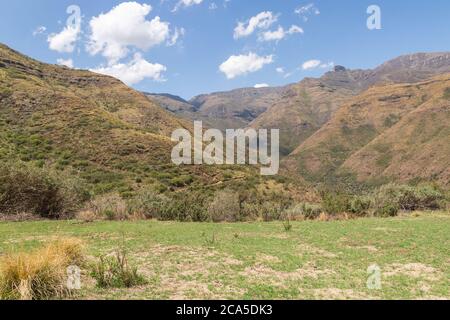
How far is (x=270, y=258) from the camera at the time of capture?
13117 mm

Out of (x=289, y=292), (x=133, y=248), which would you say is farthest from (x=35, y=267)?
(x=133, y=248)

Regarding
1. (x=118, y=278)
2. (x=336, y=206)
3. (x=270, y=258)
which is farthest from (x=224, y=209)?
(x=118, y=278)

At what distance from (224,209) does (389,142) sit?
12156 cm

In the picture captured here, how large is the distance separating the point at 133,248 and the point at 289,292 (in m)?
7.30

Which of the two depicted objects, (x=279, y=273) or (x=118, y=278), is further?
(x=279, y=273)

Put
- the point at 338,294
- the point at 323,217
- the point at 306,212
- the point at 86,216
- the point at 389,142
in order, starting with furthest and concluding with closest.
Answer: the point at 389,142 < the point at 306,212 < the point at 323,217 < the point at 86,216 < the point at 338,294

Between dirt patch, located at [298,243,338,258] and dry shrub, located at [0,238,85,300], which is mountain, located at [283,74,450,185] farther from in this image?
dry shrub, located at [0,238,85,300]

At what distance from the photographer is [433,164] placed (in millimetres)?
101125

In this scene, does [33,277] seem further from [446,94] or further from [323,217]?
[446,94]

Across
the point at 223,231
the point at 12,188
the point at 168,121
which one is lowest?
the point at 223,231

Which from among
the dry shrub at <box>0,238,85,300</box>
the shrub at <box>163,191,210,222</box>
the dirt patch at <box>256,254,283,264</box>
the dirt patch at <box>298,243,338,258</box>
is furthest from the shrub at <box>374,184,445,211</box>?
the dry shrub at <box>0,238,85,300</box>

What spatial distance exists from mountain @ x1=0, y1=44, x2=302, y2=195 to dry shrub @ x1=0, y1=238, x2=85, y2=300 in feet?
95.4

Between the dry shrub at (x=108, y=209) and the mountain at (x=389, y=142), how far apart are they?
82572 mm
